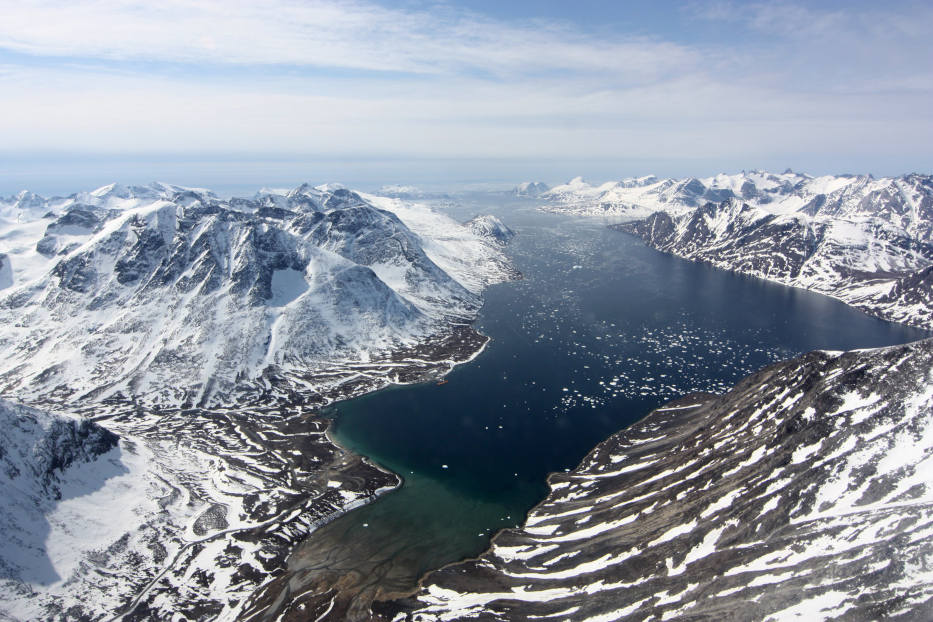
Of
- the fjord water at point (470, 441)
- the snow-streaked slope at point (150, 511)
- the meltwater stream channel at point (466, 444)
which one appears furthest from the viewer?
the fjord water at point (470, 441)

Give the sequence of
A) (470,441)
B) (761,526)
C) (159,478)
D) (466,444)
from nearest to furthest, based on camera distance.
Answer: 1. (761,526)
2. (159,478)
3. (466,444)
4. (470,441)

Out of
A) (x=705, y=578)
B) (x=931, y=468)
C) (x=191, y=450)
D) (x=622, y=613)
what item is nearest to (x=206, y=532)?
(x=191, y=450)

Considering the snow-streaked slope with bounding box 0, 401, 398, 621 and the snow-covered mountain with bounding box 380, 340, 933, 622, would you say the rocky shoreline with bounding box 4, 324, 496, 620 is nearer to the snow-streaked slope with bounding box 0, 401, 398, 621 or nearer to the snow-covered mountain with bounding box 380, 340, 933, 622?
the snow-streaked slope with bounding box 0, 401, 398, 621

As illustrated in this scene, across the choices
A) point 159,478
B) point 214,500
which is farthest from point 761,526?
point 159,478

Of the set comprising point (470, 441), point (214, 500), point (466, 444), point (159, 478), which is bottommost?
point (214, 500)

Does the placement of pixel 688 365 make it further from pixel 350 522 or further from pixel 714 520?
pixel 350 522

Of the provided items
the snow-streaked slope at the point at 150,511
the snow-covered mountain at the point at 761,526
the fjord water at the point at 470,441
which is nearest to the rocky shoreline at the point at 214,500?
the snow-streaked slope at the point at 150,511

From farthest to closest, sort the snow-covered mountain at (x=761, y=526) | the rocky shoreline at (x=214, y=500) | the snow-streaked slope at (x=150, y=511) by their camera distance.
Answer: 1. the rocky shoreline at (x=214, y=500)
2. the snow-streaked slope at (x=150, y=511)
3. the snow-covered mountain at (x=761, y=526)

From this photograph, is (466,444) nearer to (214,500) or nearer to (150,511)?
(214,500)

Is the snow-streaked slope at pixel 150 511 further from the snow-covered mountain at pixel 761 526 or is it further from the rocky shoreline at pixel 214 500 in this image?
the snow-covered mountain at pixel 761 526
